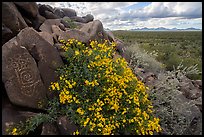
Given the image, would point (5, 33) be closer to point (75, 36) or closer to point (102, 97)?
point (75, 36)

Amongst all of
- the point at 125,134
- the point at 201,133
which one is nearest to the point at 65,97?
the point at 125,134

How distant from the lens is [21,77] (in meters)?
4.83

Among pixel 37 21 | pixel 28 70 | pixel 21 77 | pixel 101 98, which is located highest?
pixel 37 21

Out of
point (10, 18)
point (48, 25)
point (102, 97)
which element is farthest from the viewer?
point (48, 25)

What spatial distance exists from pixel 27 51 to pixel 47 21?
10.7 ft

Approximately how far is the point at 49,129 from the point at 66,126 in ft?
1.08

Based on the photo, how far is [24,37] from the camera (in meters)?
5.36

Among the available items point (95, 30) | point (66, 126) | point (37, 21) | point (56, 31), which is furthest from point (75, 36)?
point (66, 126)

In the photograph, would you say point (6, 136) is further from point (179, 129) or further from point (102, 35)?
point (102, 35)

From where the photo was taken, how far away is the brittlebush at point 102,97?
454cm

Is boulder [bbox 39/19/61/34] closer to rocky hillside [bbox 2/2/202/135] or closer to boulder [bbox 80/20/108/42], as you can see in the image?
rocky hillside [bbox 2/2/202/135]

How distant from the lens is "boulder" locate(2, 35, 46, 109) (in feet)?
15.4

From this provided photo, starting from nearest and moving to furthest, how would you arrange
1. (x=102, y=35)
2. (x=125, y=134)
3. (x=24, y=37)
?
(x=125, y=134) → (x=24, y=37) → (x=102, y=35)

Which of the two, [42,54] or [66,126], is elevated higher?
[42,54]
